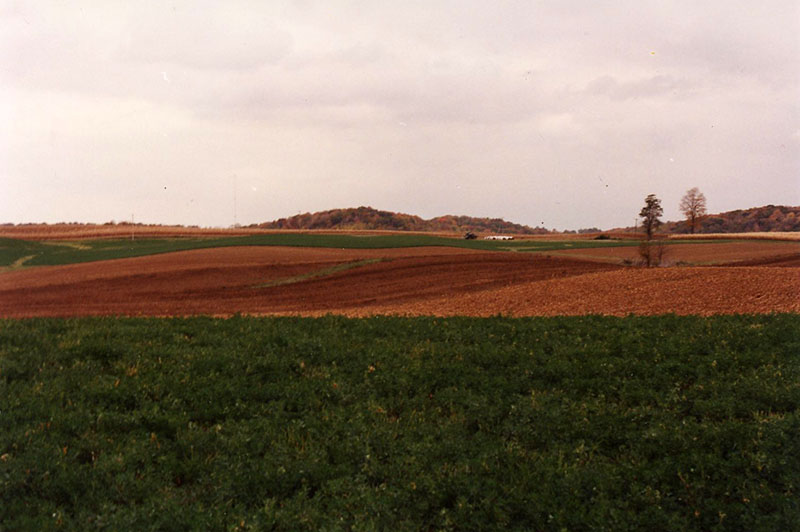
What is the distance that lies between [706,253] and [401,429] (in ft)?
160

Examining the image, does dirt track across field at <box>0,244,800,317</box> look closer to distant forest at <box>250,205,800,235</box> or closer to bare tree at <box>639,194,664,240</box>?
bare tree at <box>639,194,664,240</box>

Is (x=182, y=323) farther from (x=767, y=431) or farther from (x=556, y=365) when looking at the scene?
(x=767, y=431)

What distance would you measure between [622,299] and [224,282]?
74.1 ft

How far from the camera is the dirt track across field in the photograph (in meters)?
21.3

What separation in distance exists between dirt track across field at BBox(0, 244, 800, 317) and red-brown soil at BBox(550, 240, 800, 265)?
9.39 meters

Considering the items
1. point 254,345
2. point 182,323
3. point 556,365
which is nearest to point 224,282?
point 182,323

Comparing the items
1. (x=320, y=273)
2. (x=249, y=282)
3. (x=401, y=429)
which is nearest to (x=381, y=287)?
(x=320, y=273)

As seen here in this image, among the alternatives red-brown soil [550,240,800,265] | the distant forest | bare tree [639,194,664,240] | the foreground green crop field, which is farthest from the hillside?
the foreground green crop field

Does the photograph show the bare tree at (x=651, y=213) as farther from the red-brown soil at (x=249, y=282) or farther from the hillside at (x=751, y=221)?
the hillside at (x=751, y=221)

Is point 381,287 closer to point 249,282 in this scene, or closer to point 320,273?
point 320,273

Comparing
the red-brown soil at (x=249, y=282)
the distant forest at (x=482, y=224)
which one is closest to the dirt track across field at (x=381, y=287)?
the red-brown soil at (x=249, y=282)

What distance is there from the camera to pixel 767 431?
8.16 meters

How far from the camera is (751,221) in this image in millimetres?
107875

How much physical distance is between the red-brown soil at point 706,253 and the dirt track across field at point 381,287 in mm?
9391
